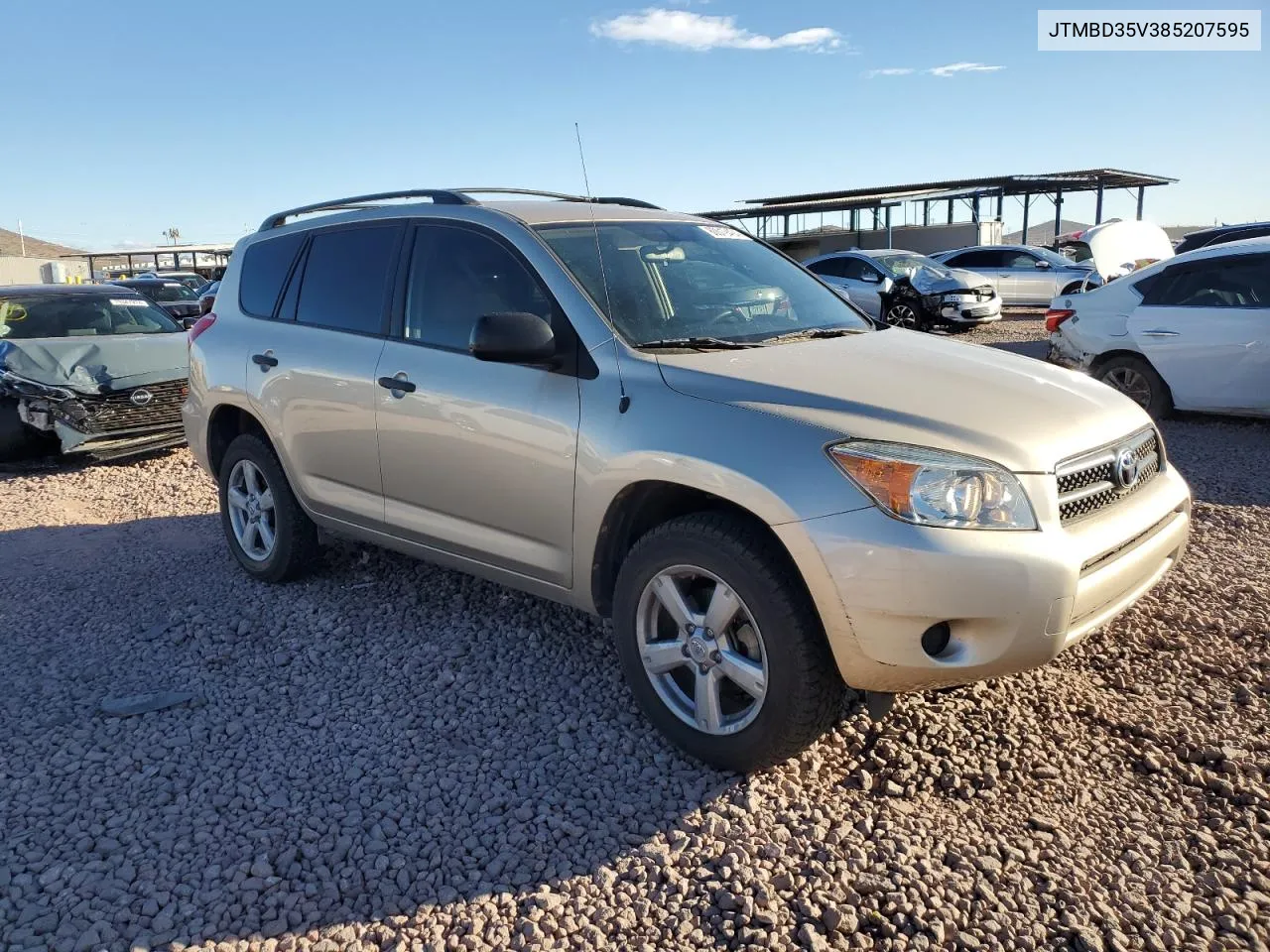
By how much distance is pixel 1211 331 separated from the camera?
25.8 ft

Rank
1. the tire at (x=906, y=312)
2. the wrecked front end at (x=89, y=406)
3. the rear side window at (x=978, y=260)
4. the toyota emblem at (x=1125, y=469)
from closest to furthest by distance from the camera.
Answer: the toyota emblem at (x=1125, y=469)
the wrecked front end at (x=89, y=406)
the tire at (x=906, y=312)
the rear side window at (x=978, y=260)

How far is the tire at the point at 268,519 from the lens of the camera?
4.89m

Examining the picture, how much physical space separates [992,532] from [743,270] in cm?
188

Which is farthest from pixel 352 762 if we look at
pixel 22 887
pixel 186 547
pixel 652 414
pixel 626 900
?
pixel 186 547

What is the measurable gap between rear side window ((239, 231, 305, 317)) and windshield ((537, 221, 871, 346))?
1800mm

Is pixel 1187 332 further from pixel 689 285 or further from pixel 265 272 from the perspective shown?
pixel 265 272

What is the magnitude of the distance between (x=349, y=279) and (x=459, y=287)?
80cm

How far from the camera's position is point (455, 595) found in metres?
4.87

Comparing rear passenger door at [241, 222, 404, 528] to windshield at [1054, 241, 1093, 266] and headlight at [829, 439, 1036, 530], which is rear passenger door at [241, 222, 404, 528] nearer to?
headlight at [829, 439, 1036, 530]

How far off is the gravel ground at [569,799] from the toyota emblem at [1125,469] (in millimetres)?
849

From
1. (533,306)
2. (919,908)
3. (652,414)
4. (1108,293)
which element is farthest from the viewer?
(1108,293)

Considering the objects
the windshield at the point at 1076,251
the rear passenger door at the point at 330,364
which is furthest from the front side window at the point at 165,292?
the windshield at the point at 1076,251

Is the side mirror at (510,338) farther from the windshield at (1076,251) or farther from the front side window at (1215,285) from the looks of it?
the windshield at (1076,251)

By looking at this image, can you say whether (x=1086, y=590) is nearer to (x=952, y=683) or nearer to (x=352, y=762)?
(x=952, y=683)
